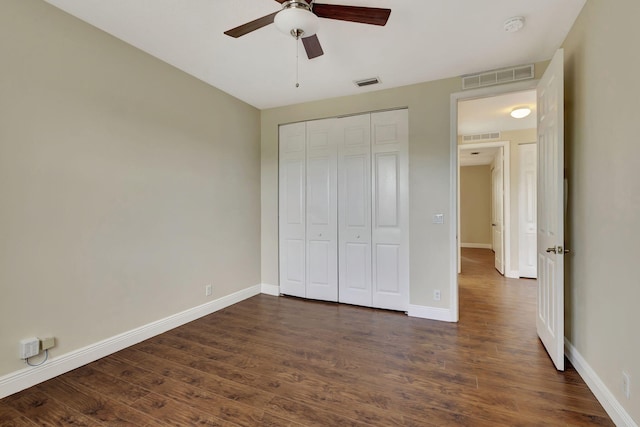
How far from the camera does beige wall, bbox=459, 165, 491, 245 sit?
9.12m

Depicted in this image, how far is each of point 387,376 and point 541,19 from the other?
2924 millimetres

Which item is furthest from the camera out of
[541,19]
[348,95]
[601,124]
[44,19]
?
[348,95]

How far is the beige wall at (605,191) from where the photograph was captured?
1.55 meters

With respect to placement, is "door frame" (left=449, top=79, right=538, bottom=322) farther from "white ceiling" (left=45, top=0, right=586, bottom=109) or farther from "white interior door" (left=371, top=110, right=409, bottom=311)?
"white interior door" (left=371, top=110, right=409, bottom=311)

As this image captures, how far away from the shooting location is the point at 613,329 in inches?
68.0

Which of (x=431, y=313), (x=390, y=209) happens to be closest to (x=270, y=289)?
(x=390, y=209)

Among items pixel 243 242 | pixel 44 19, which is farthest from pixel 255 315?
pixel 44 19

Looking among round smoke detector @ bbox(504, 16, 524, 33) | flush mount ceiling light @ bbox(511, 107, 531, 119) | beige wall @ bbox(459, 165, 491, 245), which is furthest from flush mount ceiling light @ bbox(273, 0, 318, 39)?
beige wall @ bbox(459, 165, 491, 245)

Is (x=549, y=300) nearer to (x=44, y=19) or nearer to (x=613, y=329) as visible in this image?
(x=613, y=329)

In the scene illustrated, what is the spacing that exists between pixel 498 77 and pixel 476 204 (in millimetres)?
6970

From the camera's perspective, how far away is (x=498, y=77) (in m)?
3.07

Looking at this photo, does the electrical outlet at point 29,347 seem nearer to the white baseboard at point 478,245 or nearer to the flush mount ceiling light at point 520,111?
the flush mount ceiling light at point 520,111

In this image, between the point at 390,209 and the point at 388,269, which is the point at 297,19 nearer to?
the point at 390,209

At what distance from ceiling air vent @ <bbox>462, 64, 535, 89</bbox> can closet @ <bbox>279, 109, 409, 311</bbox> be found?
73 cm
